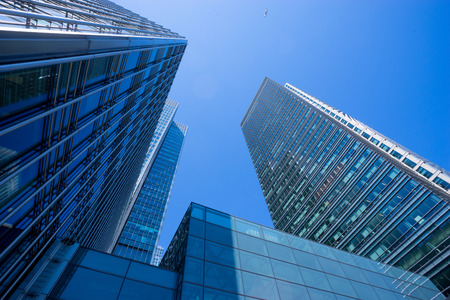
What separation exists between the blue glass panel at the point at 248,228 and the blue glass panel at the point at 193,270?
16.6ft

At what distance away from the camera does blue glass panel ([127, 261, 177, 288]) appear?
12.1 metres

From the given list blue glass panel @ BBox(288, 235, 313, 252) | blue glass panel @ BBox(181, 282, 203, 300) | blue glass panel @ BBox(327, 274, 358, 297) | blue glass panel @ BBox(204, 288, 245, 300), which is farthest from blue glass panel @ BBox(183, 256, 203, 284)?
blue glass panel @ BBox(327, 274, 358, 297)

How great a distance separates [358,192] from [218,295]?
48036 millimetres

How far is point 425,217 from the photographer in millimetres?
38469

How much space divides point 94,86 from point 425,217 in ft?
163

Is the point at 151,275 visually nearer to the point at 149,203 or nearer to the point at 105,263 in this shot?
the point at 105,263

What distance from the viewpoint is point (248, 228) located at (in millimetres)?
18328

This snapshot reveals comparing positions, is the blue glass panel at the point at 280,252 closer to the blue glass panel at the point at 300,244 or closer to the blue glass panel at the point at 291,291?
the blue glass panel at the point at 300,244

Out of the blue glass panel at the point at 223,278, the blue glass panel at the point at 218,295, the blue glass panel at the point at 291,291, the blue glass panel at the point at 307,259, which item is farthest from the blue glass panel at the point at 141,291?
the blue glass panel at the point at 307,259

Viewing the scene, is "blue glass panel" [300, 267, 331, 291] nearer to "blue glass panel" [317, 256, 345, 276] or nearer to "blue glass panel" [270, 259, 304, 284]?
"blue glass panel" [270, 259, 304, 284]

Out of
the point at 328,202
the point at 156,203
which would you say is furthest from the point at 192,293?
the point at 156,203

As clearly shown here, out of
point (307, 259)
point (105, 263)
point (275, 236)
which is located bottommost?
point (105, 263)

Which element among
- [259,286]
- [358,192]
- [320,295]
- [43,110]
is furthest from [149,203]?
[43,110]

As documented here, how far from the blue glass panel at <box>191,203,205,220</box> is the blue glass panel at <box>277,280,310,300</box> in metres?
6.56
